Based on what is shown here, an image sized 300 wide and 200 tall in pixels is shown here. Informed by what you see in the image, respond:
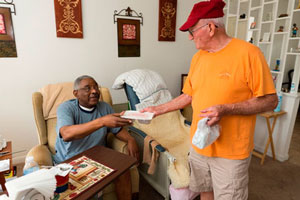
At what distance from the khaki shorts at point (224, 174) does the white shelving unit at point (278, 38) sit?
1.78 m

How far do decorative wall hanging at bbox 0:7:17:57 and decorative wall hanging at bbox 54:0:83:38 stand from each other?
44cm

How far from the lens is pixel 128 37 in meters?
2.71

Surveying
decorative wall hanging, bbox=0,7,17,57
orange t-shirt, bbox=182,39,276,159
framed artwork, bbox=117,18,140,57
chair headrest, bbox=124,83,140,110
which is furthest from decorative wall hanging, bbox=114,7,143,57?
orange t-shirt, bbox=182,39,276,159

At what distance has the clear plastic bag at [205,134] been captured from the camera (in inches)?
41.1

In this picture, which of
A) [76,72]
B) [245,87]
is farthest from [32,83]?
[245,87]

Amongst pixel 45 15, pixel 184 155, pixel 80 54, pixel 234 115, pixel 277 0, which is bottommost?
pixel 184 155

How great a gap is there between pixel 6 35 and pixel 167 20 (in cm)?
211

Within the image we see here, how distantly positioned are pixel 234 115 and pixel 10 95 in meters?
2.28

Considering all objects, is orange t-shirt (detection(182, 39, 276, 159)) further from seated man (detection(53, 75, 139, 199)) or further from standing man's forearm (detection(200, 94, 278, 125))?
seated man (detection(53, 75, 139, 199))

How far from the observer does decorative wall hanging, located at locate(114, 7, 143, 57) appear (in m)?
2.62

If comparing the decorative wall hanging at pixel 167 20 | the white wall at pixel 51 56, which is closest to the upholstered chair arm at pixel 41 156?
the white wall at pixel 51 56

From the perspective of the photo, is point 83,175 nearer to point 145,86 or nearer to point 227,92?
point 227,92

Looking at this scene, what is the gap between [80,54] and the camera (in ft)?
8.00

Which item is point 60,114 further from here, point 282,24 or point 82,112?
point 282,24
